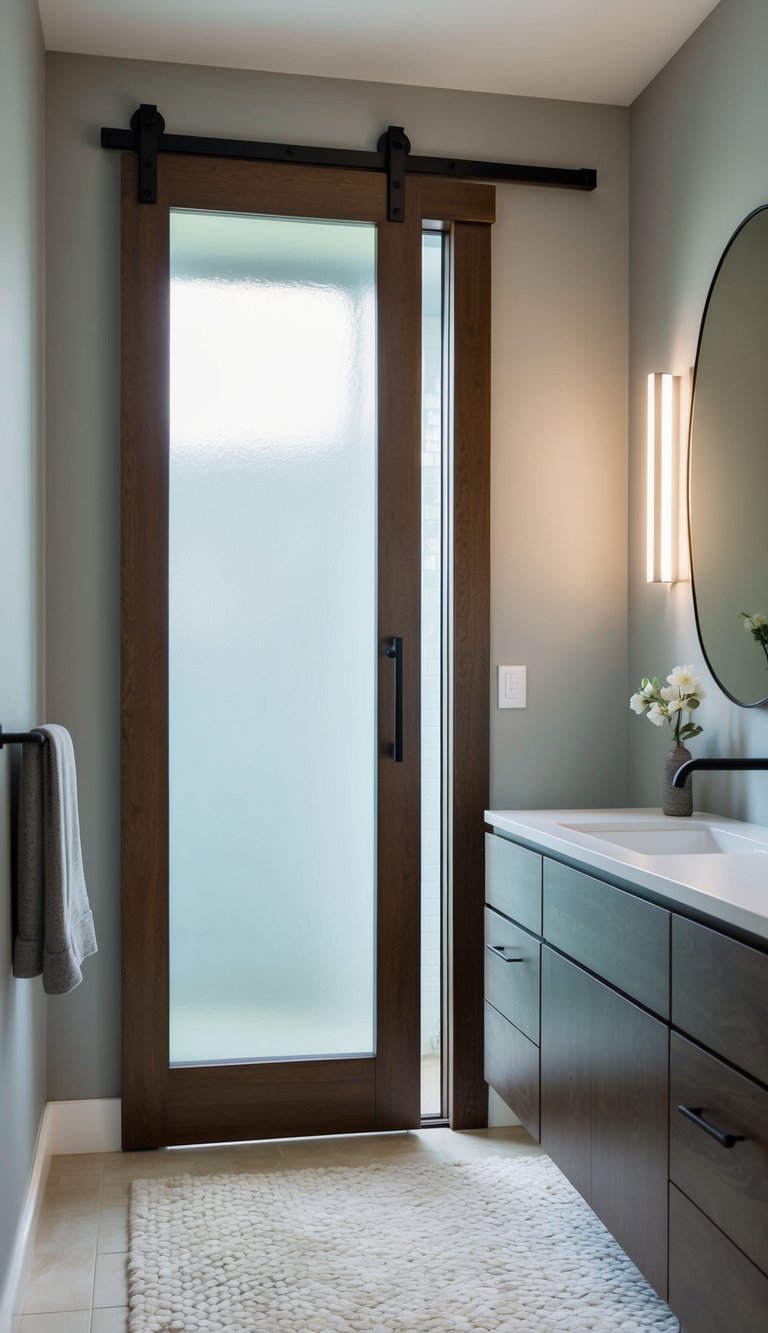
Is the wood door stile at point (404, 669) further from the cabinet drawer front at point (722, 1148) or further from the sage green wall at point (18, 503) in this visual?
the cabinet drawer front at point (722, 1148)

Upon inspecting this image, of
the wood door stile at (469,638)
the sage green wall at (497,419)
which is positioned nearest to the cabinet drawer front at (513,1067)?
the wood door stile at (469,638)

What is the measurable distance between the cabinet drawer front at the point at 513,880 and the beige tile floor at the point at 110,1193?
24.3 inches

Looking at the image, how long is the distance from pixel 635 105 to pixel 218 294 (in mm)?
1189

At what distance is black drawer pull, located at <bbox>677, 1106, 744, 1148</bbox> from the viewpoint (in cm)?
151

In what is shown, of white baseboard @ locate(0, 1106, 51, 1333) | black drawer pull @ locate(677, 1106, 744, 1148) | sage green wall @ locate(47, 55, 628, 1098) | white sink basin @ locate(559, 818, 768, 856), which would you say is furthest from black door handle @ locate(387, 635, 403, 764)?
black drawer pull @ locate(677, 1106, 744, 1148)

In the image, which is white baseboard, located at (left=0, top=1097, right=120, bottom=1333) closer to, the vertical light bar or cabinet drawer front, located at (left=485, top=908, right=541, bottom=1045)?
cabinet drawer front, located at (left=485, top=908, right=541, bottom=1045)

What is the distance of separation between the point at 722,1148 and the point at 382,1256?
942 mm

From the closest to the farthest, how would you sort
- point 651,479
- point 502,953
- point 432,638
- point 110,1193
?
point 110,1193
point 502,953
point 651,479
point 432,638

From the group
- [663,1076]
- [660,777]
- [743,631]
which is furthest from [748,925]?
[660,777]

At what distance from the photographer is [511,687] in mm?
2928

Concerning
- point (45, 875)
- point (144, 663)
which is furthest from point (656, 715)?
point (45, 875)

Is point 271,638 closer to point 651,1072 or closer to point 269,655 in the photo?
point 269,655

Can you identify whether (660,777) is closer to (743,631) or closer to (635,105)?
(743,631)

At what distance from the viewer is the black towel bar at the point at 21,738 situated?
5.85ft
